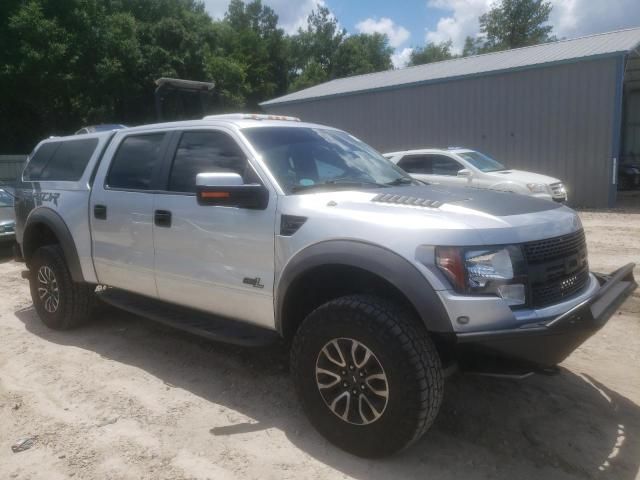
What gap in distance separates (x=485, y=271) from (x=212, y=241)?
1819 mm

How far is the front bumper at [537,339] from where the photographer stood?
254cm

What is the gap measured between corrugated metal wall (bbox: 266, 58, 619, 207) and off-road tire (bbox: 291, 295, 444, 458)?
13965 millimetres

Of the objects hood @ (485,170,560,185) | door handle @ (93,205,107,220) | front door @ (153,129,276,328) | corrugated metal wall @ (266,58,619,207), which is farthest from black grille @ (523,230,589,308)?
corrugated metal wall @ (266,58,619,207)

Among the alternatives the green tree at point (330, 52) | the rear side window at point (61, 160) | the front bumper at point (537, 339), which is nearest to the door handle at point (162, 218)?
the rear side window at point (61, 160)

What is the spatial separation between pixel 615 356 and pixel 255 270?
3017 millimetres

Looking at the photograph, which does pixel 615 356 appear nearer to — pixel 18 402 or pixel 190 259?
pixel 190 259

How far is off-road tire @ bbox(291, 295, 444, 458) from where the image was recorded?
8.73ft

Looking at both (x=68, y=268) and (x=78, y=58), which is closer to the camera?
(x=68, y=268)

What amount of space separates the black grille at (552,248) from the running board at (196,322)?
1606mm

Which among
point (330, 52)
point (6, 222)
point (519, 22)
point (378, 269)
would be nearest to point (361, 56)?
point (330, 52)

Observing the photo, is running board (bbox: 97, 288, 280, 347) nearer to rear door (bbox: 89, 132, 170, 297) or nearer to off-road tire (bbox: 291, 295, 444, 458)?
rear door (bbox: 89, 132, 170, 297)

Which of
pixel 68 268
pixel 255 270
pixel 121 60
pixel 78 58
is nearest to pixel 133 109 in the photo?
pixel 121 60

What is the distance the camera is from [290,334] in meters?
3.44

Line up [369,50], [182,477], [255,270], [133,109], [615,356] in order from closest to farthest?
1. [182,477]
2. [255,270]
3. [615,356]
4. [133,109]
5. [369,50]
